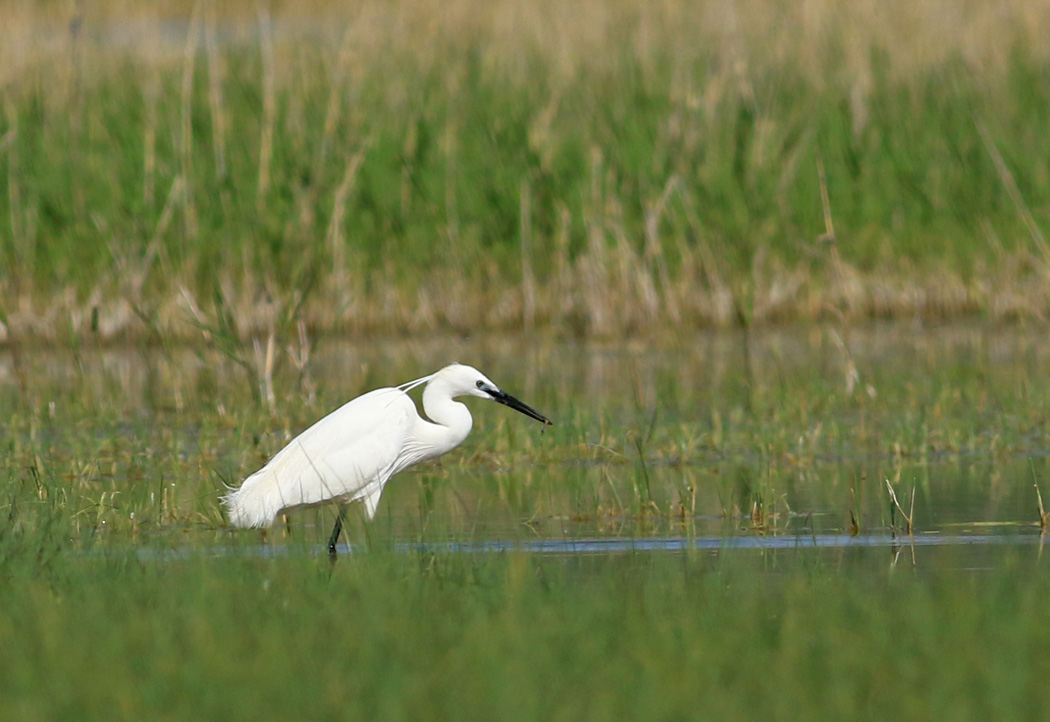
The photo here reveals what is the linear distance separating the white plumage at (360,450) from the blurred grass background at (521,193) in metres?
4.01

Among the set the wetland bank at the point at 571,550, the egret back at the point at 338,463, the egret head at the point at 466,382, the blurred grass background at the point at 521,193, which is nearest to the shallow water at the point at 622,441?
A: the wetland bank at the point at 571,550

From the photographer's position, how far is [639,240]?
521 inches

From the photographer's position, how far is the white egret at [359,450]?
7258 mm

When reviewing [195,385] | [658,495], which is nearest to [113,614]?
[658,495]

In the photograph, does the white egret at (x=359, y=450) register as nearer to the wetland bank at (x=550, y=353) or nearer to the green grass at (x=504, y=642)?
the wetland bank at (x=550, y=353)

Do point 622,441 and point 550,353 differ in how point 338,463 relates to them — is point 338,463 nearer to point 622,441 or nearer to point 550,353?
point 622,441

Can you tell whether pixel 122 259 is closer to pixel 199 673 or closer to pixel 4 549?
pixel 4 549

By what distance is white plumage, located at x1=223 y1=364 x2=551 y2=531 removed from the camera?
286 inches

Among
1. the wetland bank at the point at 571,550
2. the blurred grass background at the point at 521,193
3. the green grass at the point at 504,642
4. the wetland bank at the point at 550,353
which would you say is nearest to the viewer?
the green grass at the point at 504,642

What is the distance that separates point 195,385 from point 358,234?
2.46 metres

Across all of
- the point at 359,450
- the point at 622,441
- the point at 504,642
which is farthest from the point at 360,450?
the point at 504,642

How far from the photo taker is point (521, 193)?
1318cm

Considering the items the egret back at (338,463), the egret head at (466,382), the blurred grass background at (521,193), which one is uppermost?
the blurred grass background at (521,193)

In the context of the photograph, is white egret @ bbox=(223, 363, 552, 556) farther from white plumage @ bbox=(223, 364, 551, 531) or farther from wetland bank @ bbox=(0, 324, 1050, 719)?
wetland bank @ bbox=(0, 324, 1050, 719)
